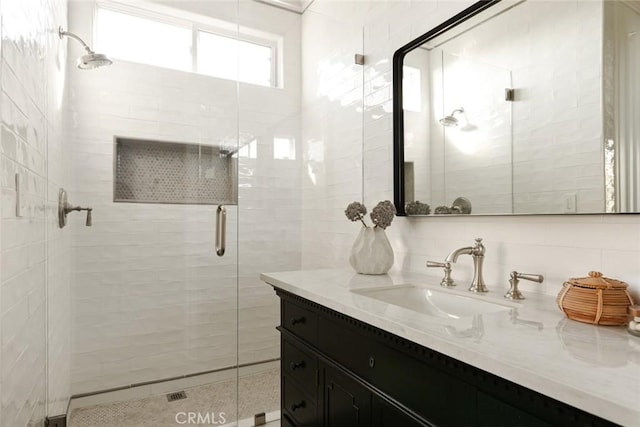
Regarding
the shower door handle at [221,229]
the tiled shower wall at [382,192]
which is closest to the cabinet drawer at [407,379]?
the tiled shower wall at [382,192]

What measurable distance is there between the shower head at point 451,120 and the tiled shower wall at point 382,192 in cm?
38

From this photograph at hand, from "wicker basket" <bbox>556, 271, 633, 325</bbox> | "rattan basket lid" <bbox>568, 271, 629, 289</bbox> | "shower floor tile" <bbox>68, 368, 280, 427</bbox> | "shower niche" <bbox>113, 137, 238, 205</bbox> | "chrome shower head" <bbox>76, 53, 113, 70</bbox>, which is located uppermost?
"chrome shower head" <bbox>76, 53, 113, 70</bbox>

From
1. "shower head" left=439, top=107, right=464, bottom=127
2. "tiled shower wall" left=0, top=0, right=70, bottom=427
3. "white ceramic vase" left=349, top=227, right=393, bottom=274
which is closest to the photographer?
"tiled shower wall" left=0, top=0, right=70, bottom=427

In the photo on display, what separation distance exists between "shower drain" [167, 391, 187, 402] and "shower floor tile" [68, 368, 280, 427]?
16 millimetres

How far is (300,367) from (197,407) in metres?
0.99

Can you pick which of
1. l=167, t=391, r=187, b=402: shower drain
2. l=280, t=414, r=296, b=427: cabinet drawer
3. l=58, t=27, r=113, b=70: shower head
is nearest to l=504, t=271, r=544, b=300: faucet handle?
l=280, t=414, r=296, b=427: cabinet drawer

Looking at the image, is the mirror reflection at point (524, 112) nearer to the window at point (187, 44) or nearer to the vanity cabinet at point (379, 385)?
the vanity cabinet at point (379, 385)

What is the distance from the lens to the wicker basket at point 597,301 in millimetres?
872

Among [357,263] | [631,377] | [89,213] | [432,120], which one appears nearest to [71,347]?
[89,213]

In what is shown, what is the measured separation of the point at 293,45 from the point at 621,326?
2397mm

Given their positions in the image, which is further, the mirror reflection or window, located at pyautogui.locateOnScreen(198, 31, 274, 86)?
window, located at pyautogui.locateOnScreen(198, 31, 274, 86)

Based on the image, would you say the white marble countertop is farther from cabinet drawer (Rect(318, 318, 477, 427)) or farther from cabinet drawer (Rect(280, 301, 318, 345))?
cabinet drawer (Rect(280, 301, 318, 345))

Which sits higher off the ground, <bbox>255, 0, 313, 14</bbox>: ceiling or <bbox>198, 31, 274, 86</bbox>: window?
<bbox>255, 0, 313, 14</bbox>: ceiling

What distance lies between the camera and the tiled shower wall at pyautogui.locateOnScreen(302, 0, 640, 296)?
1127 millimetres
